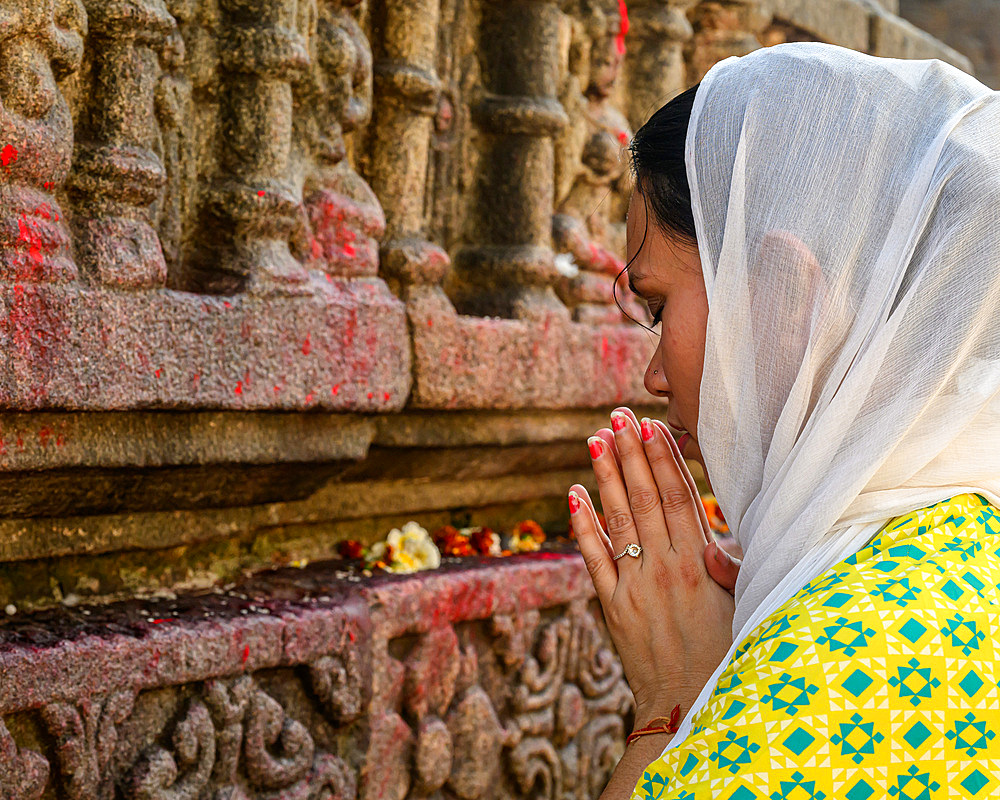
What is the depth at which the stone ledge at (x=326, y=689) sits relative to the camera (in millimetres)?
1672

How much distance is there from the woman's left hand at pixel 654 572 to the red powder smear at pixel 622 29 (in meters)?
1.84

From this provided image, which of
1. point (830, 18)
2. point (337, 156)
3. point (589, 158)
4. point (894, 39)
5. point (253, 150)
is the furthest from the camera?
point (894, 39)

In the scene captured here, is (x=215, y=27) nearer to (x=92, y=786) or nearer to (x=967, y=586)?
(x=92, y=786)

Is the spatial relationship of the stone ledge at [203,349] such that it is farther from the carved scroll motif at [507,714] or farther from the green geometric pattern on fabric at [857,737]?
the green geometric pattern on fabric at [857,737]

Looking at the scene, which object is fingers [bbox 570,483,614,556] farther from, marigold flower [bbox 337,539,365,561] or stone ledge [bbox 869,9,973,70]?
stone ledge [bbox 869,9,973,70]

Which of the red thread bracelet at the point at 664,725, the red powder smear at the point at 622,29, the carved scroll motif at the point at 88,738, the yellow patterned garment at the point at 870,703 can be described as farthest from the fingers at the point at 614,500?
the red powder smear at the point at 622,29

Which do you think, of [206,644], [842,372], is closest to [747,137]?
[842,372]

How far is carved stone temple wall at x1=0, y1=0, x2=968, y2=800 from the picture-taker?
1667mm

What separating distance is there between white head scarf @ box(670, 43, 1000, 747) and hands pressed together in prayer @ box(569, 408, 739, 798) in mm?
153

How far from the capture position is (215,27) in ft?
6.45

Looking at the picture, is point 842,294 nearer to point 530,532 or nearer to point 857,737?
point 857,737

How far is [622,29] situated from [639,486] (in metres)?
1.94

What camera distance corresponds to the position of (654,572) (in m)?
1.47

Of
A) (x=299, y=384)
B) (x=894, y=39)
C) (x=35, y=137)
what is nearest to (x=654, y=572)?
(x=299, y=384)
